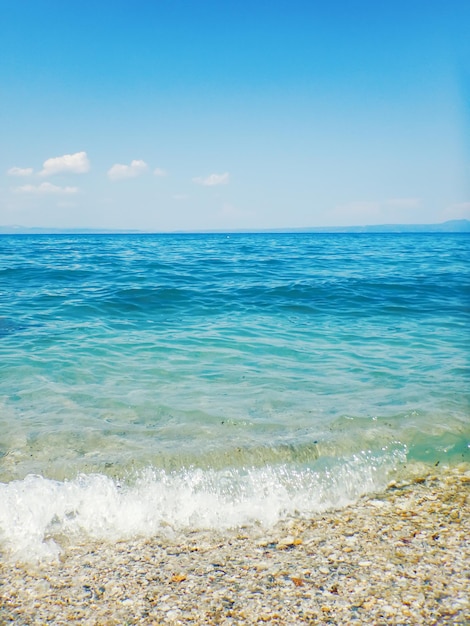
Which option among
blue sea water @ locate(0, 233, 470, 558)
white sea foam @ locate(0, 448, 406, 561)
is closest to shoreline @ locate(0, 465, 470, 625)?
white sea foam @ locate(0, 448, 406, 561)

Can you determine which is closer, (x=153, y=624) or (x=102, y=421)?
(x=153, y=624)

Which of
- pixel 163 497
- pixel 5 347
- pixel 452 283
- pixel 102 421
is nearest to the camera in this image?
pixel 163 497

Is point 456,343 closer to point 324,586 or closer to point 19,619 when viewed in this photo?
point 324,586

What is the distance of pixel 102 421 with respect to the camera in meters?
5.89

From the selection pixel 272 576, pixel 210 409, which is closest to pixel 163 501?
pixel 272 576

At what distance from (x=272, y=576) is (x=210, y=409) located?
320 cm

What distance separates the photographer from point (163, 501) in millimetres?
4164

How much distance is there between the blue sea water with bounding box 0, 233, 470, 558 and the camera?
4.12 meters

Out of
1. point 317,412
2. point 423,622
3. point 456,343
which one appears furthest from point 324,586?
point 456,343

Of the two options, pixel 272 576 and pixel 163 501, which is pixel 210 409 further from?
pixel 272 576

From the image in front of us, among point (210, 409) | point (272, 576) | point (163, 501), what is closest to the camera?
point (272, 576)

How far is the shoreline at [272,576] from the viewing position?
2.81 m

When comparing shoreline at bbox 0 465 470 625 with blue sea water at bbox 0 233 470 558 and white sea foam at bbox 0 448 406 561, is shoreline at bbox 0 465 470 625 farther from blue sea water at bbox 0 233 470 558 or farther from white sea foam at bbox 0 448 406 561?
blue sea water at bbox 0 233 470 558

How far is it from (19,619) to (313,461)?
312 centimetres
